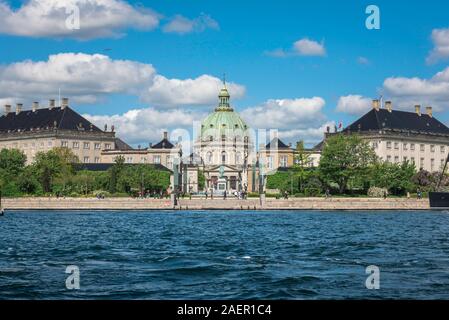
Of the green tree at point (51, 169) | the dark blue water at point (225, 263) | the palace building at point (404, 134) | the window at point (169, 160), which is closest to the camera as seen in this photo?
the dark blue water at point (225, 263)

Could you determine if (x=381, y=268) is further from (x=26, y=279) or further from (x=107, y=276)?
(x=26, y=279)

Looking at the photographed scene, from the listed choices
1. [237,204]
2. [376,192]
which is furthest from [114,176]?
[376,192]

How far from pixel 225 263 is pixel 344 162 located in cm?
8219

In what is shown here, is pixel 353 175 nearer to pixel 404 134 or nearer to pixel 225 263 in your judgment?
pixel 404 134

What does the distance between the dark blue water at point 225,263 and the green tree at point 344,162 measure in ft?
194

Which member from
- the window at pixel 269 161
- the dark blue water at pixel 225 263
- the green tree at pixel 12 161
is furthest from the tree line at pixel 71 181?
the dark blue water at pixel 225 263

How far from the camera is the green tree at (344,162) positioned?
377 feet

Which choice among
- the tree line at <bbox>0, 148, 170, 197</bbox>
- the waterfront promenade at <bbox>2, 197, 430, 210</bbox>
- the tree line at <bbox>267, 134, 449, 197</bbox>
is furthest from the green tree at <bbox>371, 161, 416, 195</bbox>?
the tree line at <bbox>0, 148, 170, 197</bbox>

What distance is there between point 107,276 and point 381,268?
370 inches

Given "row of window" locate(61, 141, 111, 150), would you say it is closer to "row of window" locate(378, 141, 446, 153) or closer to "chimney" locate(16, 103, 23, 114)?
"chimney" locate(16, 103, 23, 114)

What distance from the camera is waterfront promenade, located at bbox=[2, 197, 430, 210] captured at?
98.7 m

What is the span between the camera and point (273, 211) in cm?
9531

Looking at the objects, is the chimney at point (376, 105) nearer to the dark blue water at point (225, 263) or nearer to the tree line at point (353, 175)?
the tree line at point (353, 175)

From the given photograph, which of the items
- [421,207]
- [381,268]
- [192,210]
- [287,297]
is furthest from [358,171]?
[287,297]
